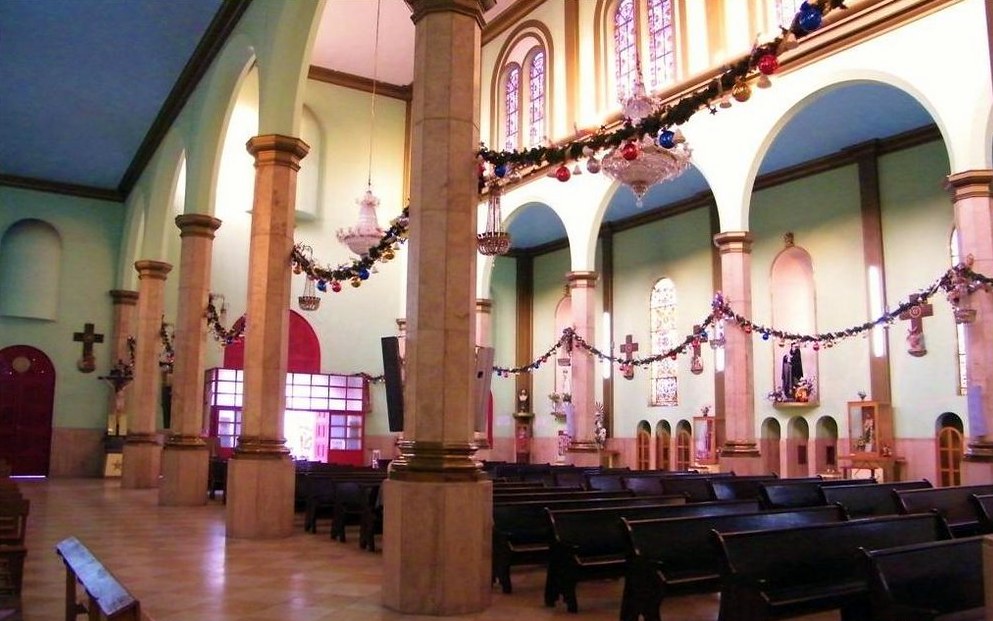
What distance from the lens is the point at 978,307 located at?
12.8 m

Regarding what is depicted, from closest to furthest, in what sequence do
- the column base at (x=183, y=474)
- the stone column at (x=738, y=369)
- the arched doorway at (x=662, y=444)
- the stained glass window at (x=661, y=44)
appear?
the column base at (x=183, y=474) < the stone column at (x=738, y=369) < the stained glass window at (x=661, y=44) < the arched doorway at (x=662, y=444)

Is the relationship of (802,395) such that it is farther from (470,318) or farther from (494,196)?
(470,318)

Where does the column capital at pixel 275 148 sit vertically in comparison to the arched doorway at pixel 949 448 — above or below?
above

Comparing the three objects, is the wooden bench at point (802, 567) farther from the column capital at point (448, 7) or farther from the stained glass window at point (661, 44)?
the stained glass window at point (661, 44)

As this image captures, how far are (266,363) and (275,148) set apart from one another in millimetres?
2979

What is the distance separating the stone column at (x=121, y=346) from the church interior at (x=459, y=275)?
0.40 feet

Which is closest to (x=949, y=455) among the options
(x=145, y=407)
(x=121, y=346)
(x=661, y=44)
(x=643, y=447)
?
(x=643, y=447)

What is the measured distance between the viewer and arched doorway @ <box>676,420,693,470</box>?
73.7 ft

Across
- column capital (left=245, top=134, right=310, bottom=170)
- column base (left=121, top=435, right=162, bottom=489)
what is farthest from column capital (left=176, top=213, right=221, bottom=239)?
column base (left=121, top=435, right=162, bottom=489)

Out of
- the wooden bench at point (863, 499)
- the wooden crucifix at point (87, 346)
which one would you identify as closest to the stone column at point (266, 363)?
the wooden bench at point (863, 499)

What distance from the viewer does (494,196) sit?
844 centimetres

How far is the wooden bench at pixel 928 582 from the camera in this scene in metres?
4.45

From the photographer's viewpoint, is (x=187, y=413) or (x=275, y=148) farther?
(x=187, y=413)

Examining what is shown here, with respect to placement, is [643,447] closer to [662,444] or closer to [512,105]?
[662,444]
